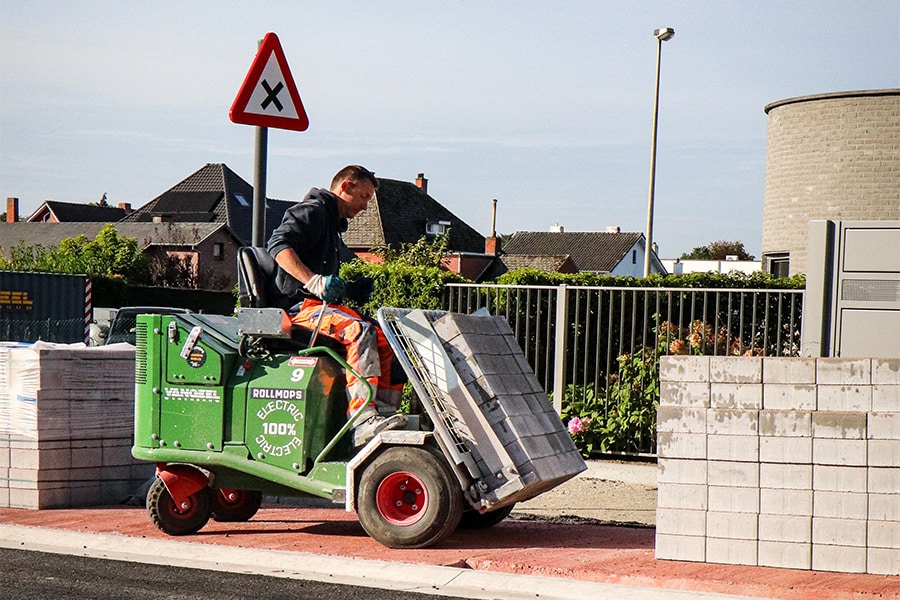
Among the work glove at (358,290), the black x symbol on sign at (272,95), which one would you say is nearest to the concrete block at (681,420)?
the work glove at (358,290)

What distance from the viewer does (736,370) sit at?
21.5 feet

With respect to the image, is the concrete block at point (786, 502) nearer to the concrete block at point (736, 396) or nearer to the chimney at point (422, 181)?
the concrete block at point (736, 396)

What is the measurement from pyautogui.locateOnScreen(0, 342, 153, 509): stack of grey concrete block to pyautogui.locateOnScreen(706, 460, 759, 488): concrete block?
4.75m

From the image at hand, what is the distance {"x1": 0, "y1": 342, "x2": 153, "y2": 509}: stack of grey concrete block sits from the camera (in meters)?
8.83

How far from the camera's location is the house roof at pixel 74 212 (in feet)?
275

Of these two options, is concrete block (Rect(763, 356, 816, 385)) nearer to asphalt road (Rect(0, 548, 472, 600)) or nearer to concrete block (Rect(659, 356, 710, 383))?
concrete block (Rect(659, 356, 710, 383))

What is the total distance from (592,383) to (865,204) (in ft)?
29.4

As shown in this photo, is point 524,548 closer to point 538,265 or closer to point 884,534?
point 884,534

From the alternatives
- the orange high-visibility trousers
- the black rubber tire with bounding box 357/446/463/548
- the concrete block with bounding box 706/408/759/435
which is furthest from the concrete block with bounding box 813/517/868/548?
the orange high-visibility trousers

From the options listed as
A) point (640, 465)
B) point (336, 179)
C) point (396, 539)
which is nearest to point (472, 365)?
point (396, 539)

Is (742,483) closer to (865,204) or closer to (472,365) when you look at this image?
(472,365)

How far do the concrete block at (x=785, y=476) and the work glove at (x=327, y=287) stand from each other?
8.73ft

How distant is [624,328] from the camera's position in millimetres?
12492

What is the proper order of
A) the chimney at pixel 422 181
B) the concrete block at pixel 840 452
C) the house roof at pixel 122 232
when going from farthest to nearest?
the chimney at pixel 422 181, the house roof at pixel 122 232, the concrete block at pixel 840 452
